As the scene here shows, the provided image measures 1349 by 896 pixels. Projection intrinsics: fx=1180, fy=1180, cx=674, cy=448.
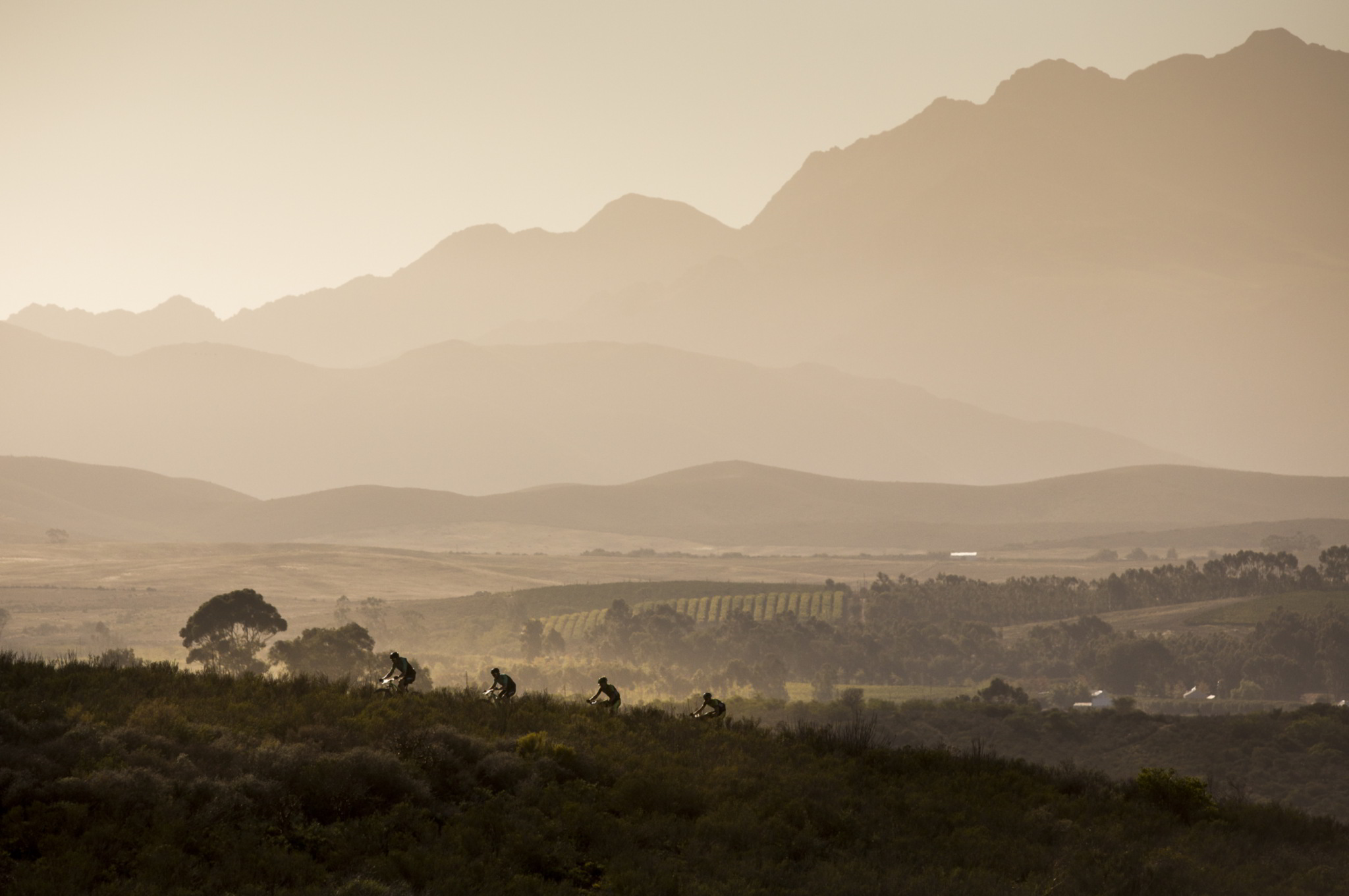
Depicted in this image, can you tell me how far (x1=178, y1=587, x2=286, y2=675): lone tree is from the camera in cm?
8812

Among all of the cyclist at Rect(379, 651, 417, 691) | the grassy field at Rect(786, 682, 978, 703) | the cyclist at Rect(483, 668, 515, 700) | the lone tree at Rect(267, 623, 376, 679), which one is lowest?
the grassy field at Rect(786, 682, 978, 703)

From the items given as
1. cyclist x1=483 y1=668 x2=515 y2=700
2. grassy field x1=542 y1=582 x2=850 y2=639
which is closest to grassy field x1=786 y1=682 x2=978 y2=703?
grassy field x1=542 y1=582 x2=850 y2=639

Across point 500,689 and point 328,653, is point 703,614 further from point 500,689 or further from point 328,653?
point 500,689

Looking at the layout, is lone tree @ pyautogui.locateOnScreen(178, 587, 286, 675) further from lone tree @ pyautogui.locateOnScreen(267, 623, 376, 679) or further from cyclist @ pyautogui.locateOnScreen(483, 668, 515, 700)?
cyclist @ pyautogui.locateOnScreen(483, 668, 515, 700)

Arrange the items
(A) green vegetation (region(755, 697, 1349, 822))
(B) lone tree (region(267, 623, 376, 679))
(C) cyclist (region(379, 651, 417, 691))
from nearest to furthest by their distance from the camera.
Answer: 1. (C) cyclist (region(379, 651, 417, 691))
2. (A) green vegetation (region(755, 697, 1349, 822))
3. (B) lone tree (region(267, 623, 376, 679))

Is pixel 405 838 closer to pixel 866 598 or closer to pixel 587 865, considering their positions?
pixel 587 865

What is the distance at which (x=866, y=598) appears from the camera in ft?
648

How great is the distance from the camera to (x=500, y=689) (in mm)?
28328

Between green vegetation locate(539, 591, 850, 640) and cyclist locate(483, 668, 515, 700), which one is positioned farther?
green vegetation locate(539, 591, 850, 640)

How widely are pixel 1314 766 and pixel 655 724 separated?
59145mm

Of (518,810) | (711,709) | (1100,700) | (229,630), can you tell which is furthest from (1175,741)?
(229,630)

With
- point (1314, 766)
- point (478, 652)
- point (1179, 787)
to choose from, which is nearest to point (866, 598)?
point (478, 652)

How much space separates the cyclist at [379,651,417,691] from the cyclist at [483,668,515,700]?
6.33 ft

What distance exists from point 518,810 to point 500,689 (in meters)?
7.92
